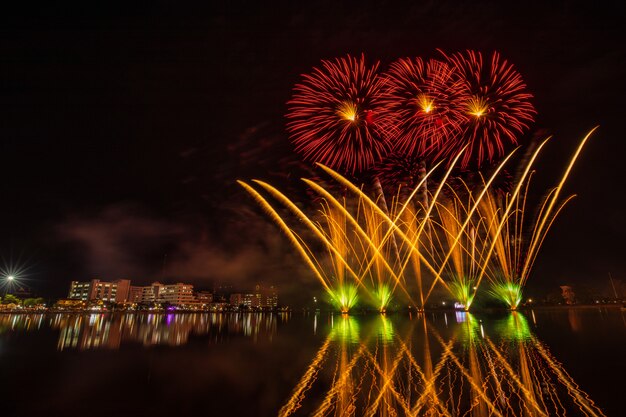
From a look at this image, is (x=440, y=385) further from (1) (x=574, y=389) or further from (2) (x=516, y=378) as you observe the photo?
(1) (x=574, y=389)

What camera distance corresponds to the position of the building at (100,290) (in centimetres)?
17875

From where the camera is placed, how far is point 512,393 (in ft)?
28.8

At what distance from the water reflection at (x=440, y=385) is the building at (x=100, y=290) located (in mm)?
204211

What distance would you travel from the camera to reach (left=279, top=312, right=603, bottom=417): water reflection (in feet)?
25.5

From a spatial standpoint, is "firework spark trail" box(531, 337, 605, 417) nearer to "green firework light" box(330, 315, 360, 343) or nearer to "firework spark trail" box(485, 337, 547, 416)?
"firework spark trail" box(485, 337, 547, 416)

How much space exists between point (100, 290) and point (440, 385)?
214909 mm

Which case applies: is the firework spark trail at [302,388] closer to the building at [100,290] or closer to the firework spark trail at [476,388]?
the firework spark trail at [476,388]

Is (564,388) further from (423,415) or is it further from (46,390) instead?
(46,390)

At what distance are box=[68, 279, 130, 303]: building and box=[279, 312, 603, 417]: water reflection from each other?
204m

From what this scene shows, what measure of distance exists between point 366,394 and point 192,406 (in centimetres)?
477

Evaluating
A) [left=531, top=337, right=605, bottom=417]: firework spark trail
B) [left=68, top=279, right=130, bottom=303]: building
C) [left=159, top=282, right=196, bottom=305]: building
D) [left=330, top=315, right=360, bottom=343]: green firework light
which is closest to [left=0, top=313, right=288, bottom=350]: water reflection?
[left=330, top=315, right=360, bottom=343]: green firework light

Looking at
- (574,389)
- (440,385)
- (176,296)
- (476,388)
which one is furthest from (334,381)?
(176,296)

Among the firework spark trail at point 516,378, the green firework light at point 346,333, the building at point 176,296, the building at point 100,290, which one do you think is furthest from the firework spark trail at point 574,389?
the building at point 176,296

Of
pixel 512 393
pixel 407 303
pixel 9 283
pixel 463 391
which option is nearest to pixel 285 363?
pixel 463 391
